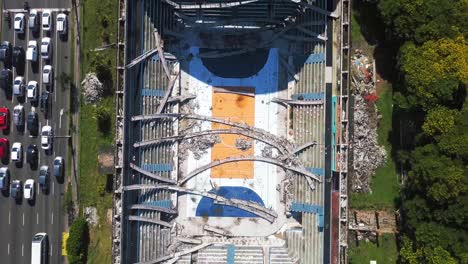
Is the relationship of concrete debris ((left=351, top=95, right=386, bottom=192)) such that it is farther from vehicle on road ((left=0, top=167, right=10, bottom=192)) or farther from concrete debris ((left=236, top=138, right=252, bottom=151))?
vehicle on road ((left=0, top=167, right=10, bottom=192))

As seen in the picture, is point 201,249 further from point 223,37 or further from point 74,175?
point 223,37

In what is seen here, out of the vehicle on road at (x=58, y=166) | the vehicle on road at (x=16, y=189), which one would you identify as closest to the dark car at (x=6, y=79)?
the vehicle on road at (x=58, y=166)

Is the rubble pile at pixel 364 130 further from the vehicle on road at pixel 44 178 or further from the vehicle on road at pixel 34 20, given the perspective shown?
the vehicle on road at pixel 34 20

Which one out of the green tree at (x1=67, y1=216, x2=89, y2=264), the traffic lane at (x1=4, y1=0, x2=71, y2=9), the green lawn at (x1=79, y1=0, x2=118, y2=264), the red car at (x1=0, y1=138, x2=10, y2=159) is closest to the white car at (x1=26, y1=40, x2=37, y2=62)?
the traffic lane at (x1=4, y1=0, x2=71, y2=9)

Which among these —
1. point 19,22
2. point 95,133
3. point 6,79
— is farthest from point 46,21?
point 95,133

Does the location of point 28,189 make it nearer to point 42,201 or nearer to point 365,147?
point 42,201

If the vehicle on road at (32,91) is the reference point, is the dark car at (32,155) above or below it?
below
